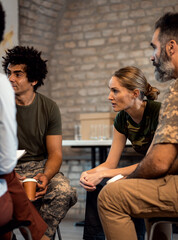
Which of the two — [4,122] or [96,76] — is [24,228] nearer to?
[4,122]

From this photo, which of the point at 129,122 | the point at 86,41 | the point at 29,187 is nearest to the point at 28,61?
the point at 129,122

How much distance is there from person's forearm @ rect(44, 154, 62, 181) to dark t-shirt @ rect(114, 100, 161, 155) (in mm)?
492

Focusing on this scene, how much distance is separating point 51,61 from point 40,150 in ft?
11.9

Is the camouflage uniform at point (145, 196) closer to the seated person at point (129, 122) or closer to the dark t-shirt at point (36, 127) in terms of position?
the seated person at point (129, 122)

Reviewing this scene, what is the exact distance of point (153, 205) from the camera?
1719mm

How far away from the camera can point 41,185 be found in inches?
96.3

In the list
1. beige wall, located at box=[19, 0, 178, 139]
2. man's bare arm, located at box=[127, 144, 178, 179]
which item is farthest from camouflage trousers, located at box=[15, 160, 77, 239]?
beige wall, located at box=[19, 0, 178, 139]

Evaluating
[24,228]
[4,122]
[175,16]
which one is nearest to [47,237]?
[24,228]

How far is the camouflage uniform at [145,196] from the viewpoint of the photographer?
5.58 feet

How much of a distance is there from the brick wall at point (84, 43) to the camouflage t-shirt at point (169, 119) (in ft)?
12.5

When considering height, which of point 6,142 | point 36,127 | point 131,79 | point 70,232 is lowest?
point 70,232

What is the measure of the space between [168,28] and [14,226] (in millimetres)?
1337

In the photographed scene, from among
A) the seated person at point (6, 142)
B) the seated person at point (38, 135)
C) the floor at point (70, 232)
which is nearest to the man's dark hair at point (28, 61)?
the seated person at point (38, 135)

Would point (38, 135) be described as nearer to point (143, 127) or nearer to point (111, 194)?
point (143, 127)
